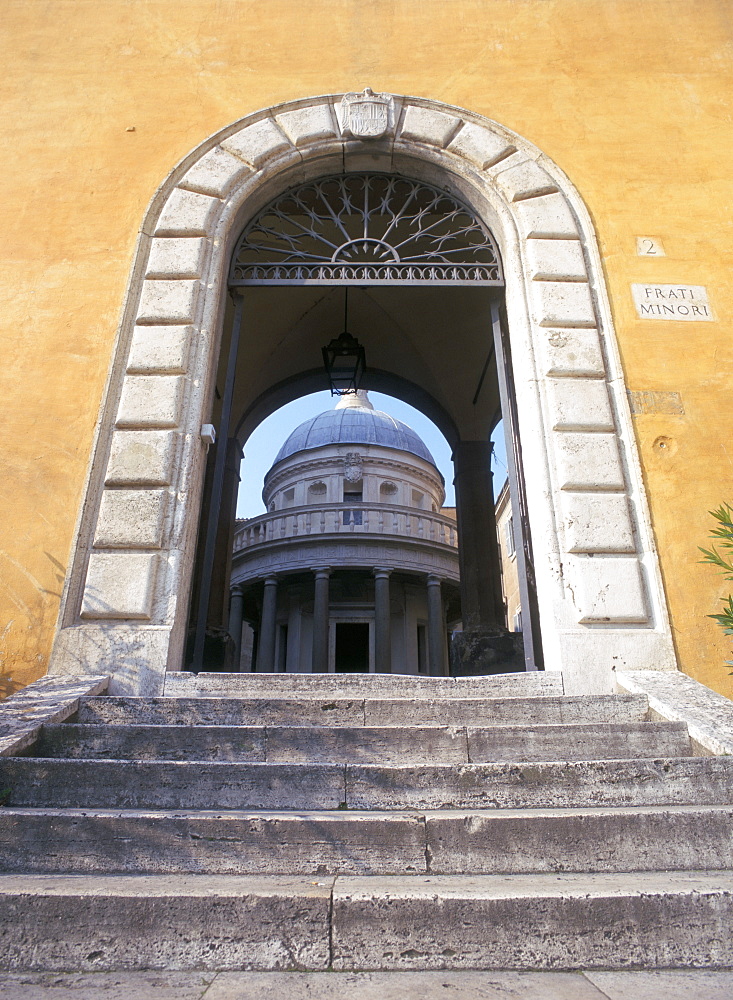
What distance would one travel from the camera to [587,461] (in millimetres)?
4453

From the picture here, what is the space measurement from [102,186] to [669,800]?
19.2 ft

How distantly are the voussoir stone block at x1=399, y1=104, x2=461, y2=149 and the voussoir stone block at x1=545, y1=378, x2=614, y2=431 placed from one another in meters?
2.59

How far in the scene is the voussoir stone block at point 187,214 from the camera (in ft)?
17.1

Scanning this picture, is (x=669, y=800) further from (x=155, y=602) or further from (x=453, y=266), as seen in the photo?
(x=453, y=266)

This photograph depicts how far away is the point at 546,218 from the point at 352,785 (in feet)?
15.5

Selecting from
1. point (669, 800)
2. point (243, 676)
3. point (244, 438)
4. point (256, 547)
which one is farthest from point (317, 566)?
point (669, 800)

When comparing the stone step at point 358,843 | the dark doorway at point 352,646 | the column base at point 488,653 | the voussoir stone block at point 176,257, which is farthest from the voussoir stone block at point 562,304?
the dark doorway at point 352,646

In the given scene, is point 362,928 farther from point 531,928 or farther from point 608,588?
point 608,588

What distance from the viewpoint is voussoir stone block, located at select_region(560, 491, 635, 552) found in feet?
13.7

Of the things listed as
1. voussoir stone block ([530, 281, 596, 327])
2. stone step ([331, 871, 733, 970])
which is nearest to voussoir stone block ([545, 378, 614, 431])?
voussoir stone block ([530, 281, 596, 327])

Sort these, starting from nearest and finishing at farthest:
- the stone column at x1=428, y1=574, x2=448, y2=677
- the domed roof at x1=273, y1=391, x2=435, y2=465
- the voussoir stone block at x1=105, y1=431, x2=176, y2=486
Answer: the voussoir stone block at x1=105, y1=431, x2=176, y2=486 < the stone column at x1=428, y1=574, x2=448, y2=677 < the domed roof at x1=273, y1=391, x2=435, y2=465

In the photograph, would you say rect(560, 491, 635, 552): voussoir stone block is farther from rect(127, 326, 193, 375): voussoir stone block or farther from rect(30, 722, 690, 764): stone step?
rect(127, 326, 193, 375): voussoir stone block

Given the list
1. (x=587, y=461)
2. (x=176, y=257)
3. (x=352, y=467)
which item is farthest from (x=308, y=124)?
(x=352, y=467)

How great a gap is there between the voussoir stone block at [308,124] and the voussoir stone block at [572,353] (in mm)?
2720
